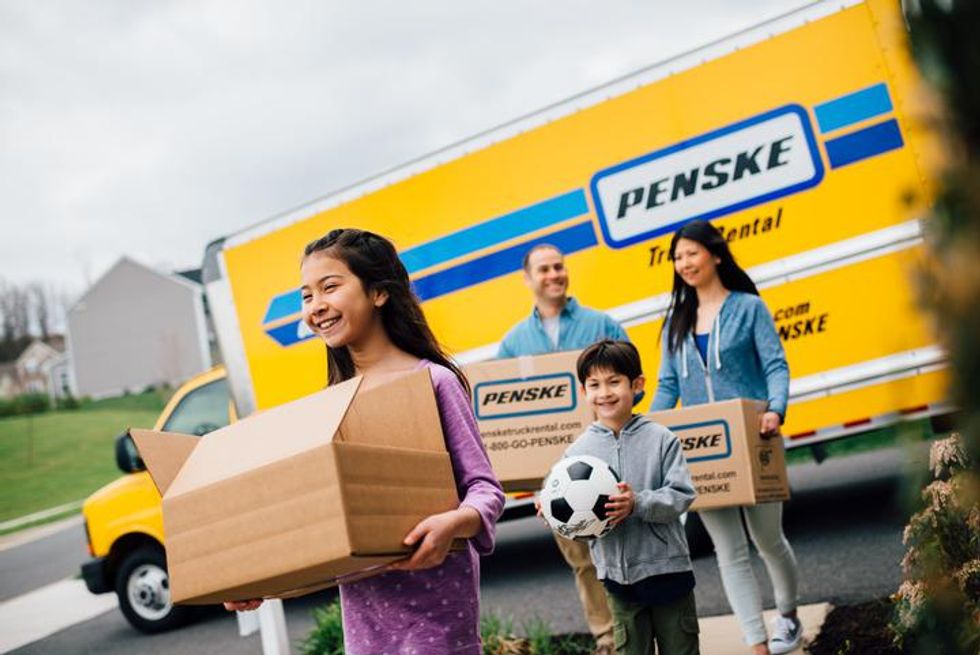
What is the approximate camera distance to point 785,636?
14.4 ft

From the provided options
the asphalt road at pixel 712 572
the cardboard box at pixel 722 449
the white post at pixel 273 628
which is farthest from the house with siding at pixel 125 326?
the cardboard box at pixel 722 449

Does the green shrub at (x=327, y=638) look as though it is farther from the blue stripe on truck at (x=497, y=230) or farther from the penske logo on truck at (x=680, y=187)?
the blue stripe on truck at (x=497, y=230)

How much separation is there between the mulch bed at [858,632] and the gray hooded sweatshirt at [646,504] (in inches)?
44.6

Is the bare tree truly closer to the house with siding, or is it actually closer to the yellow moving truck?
the house with siding

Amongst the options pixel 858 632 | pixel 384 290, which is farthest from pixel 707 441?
pixel 384 290

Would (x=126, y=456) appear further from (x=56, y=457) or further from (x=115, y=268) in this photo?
(x=115, y=268)

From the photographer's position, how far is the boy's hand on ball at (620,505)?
322 centimetres

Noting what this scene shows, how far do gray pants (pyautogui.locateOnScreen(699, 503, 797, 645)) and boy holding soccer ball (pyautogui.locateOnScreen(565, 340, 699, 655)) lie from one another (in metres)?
0.84

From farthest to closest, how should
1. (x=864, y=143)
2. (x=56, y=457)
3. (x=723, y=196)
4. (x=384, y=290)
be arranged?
(x=56, y=457), (x=723, y=196), (x=864, y=143), (x=384, y=290)

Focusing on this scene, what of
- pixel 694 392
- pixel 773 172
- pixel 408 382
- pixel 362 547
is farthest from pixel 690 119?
pixel 362 547

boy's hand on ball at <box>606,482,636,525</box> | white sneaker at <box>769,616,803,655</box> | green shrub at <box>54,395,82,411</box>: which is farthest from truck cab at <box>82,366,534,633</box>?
green shrub at <box>54,395,82,411</box>

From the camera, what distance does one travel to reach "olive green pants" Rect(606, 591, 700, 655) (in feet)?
11.0

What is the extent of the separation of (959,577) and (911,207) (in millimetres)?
1980

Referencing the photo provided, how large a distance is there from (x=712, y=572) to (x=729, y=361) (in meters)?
2.82
